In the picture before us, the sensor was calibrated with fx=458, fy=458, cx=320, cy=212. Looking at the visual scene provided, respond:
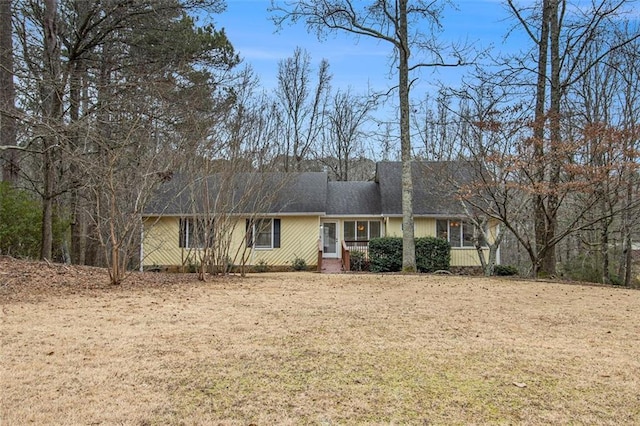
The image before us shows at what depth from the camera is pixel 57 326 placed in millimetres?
5266

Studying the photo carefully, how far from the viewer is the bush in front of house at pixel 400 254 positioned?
55.0 feet

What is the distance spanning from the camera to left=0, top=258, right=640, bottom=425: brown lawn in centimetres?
301

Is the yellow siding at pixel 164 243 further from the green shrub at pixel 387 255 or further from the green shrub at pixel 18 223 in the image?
the green shrub at pixel 387 255

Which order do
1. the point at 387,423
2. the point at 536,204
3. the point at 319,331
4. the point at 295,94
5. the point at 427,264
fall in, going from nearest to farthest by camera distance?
the point at 387,423
the point at 319,331
the point at 536,204
the point at 427,264
the point at 295,94

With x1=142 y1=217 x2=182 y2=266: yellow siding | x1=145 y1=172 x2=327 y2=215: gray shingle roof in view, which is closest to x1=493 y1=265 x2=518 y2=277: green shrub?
x1=145 y1=172 x2=327 y2=215: gray shingle roof

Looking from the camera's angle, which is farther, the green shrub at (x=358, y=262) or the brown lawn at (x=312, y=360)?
the green shrub at (x=358, y=262)

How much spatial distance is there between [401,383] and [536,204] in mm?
10762

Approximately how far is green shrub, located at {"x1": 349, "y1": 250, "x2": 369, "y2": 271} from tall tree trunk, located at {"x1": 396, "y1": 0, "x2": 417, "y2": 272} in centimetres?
340

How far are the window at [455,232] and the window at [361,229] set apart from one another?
2740 millimetres

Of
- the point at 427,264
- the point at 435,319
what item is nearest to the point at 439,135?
the point at 427,264

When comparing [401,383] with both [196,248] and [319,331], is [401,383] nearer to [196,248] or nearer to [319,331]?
[319,331]

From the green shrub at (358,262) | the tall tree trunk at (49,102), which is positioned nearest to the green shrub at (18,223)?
the tall tree trunk at (49,102)

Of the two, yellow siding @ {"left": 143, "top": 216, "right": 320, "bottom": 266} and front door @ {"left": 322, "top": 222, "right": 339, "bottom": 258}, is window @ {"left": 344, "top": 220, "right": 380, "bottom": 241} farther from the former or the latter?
yellow siding @ {"left": 143, "top": 216, "right": 320, "bottom": 266}

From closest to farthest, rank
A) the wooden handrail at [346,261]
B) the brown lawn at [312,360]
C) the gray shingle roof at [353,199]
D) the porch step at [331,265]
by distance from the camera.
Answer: the brown lawn at [312,360] → the wooden handrail at [346,261] → the porch step at [331,265] → the gray shingle roof at [353,199]
